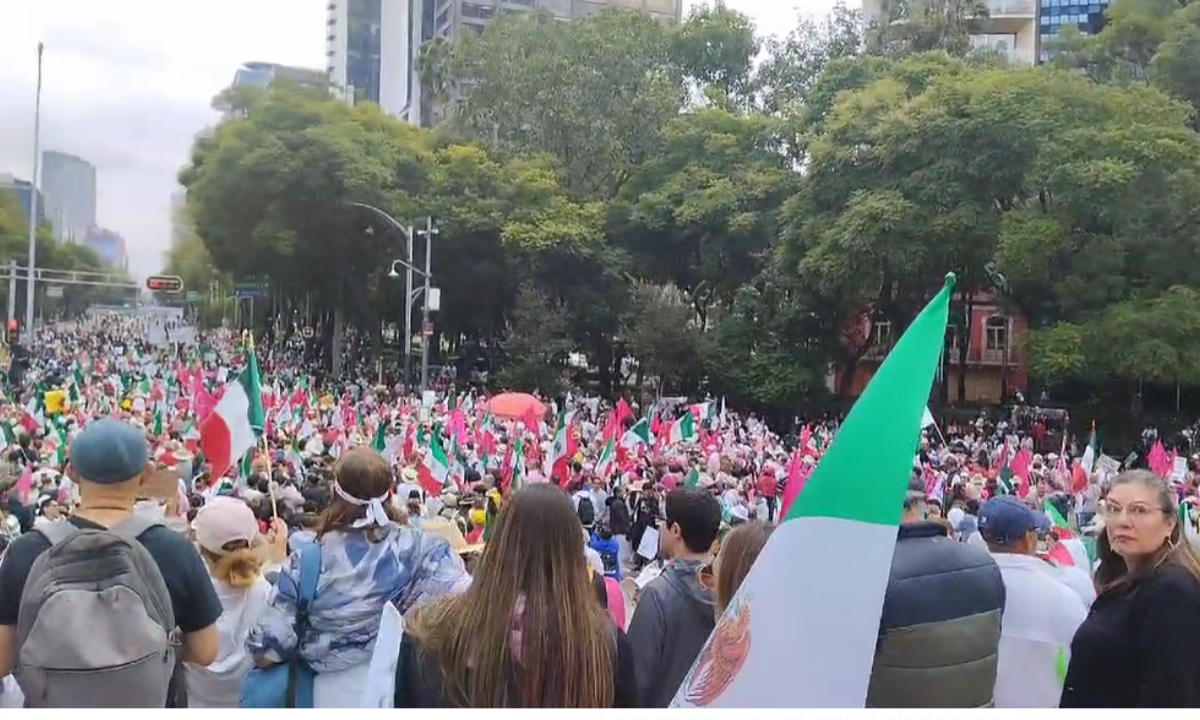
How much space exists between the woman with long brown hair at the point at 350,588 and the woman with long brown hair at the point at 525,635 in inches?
22.7

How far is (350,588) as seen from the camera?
3084mm

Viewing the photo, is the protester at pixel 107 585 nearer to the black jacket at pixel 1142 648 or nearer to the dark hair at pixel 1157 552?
the black jacket at pixel 1142 648

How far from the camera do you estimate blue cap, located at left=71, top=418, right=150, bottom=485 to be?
2701 millimetres

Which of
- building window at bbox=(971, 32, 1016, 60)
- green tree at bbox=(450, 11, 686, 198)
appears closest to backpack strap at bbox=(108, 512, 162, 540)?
green tree at bbox=(450, 11, 686, 198)

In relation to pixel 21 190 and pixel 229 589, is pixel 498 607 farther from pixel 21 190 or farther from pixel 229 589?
pixel 21 190

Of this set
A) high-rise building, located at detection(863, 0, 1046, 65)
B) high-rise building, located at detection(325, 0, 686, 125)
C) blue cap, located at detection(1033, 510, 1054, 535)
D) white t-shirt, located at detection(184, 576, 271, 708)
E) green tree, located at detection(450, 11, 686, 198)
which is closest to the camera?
white t-shirt, located at detection(184, 576, 271, 708)

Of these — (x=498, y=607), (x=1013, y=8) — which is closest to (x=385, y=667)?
(x=498, y=607)

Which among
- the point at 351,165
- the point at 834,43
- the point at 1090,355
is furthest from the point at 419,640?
the point at 834,43

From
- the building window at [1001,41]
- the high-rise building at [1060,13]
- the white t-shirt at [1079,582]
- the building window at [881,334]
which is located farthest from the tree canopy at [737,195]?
the white t-shirt at [1079,582]

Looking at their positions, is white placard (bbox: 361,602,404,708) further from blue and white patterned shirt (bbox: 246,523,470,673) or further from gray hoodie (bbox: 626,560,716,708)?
gray hoodie (bbox: 626,560,716,708)

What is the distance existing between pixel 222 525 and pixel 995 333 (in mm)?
39504

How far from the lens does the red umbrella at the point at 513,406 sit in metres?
19.8

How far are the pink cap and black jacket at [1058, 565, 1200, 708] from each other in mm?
2272
